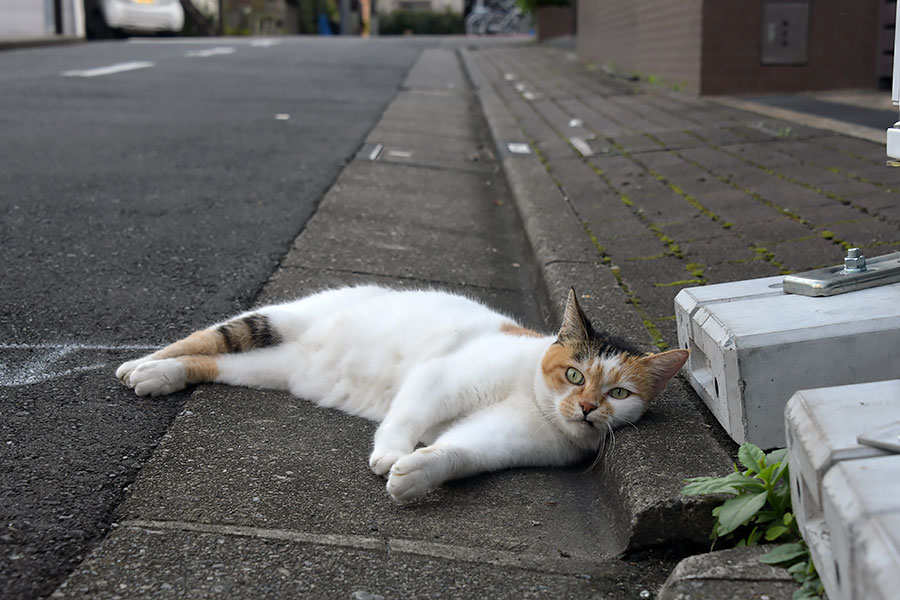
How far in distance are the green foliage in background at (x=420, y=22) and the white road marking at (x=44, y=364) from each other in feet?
136

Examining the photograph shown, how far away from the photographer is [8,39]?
17.5 m

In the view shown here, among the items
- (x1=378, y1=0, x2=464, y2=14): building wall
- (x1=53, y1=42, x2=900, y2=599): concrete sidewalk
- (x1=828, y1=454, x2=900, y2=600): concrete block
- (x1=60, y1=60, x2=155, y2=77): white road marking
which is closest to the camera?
(x1=828, y1=454, x2=900, y2=600): concrete block

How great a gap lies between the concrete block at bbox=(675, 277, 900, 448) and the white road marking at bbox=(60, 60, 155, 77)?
1054 centimetres

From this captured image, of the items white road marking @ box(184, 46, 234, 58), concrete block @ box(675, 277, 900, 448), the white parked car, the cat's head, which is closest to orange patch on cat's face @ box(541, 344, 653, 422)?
the cat's head

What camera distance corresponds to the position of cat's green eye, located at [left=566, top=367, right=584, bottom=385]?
2.79 m

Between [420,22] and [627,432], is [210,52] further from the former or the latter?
[420,22]

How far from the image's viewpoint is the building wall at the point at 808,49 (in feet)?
29.5

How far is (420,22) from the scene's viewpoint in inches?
1705

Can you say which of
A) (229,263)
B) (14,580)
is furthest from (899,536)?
(229,263)

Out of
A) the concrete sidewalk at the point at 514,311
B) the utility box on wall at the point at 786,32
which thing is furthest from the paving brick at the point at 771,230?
the utility box on wall at the point at 786,32

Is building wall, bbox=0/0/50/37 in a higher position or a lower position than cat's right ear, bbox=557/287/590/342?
higher

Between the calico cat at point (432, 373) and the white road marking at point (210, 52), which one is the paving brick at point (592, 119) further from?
the white road marking at point (210, 52)

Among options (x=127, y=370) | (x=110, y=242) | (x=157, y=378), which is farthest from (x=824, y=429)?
(x=110, y=242)

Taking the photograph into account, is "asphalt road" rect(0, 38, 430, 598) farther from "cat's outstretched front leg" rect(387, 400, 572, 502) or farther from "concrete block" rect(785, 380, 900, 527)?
"concrete block" rect(785, 380, 900, 527)
